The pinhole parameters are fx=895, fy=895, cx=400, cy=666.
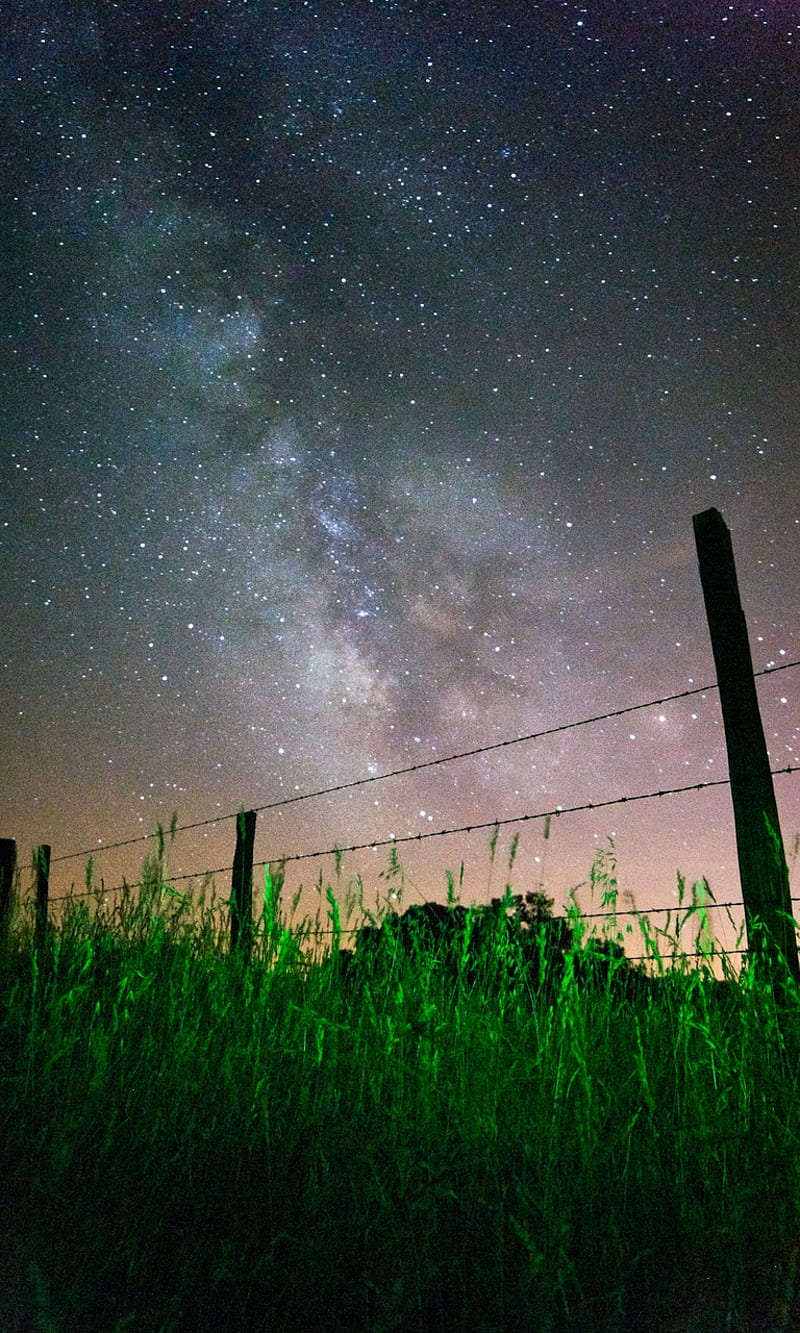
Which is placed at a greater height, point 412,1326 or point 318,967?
point 318,967

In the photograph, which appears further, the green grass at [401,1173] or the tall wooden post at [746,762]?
the tall wooden post at [746,762]

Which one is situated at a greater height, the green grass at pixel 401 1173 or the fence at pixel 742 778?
the fence at pixel 742 778

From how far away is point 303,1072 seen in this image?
2.48m

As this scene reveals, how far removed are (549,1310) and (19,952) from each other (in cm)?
297

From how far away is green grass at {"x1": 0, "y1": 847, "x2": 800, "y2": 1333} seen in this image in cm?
173

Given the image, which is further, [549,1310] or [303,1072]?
[303,1072]

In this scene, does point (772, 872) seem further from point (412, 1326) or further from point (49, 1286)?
point (49, 1286)

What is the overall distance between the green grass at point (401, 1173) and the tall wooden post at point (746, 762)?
721mm

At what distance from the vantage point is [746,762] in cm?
384

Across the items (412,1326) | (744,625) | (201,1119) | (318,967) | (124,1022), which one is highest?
(744,625)

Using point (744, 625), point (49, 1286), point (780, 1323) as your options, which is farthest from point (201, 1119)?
point (744, 625)

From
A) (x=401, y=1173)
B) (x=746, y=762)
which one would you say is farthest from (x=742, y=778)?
(x=401, y=1173)

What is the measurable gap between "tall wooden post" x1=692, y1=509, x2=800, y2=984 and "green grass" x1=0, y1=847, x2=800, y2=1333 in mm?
721

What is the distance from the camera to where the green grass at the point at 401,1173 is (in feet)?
5.68
